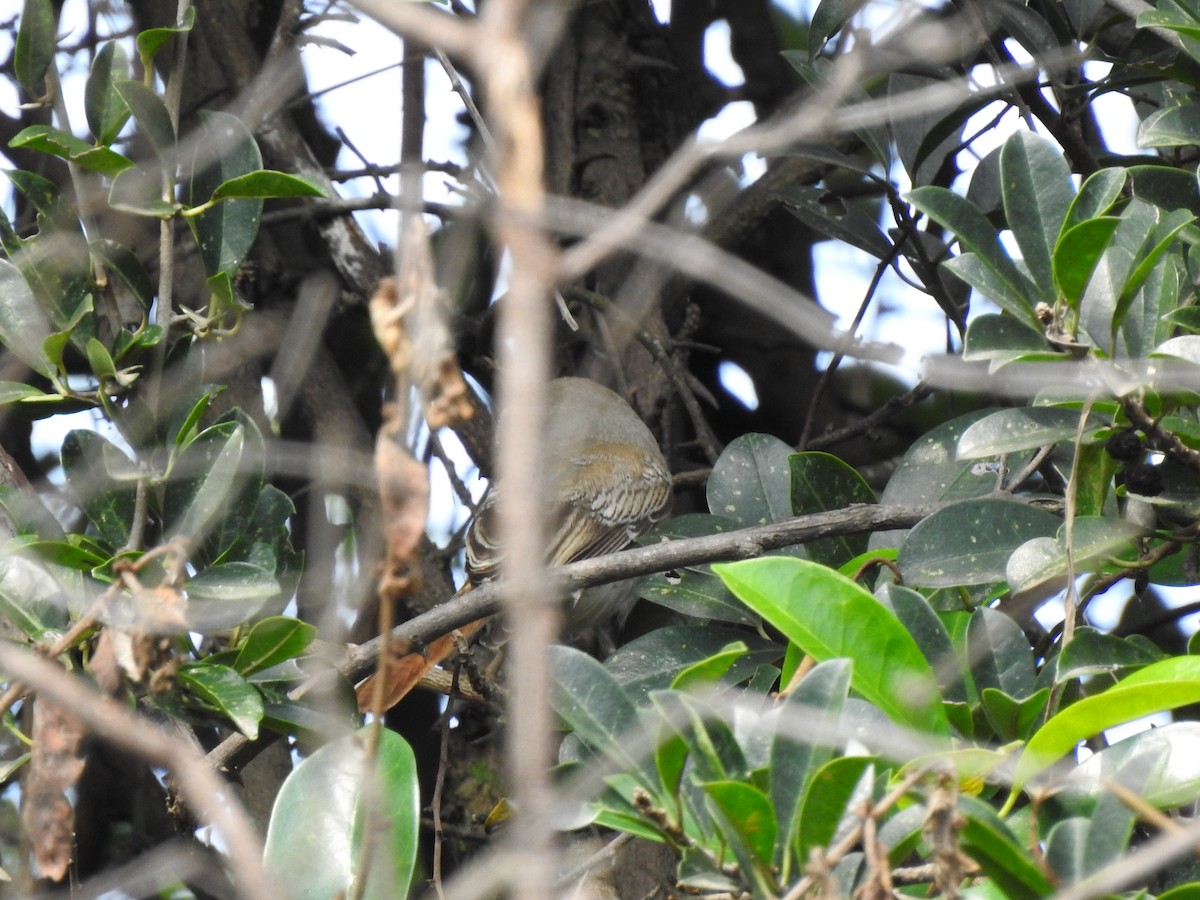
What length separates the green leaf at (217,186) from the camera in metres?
2.27

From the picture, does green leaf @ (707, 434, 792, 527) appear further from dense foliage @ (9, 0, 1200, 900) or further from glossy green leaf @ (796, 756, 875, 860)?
glossy green leaf @ (796, 756, 875, 860)

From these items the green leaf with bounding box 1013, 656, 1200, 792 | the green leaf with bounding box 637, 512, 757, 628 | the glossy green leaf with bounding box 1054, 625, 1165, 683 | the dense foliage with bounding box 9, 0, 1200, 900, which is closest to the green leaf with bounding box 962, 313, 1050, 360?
the dense foliage with bounding box 9, 0, 1200, 900

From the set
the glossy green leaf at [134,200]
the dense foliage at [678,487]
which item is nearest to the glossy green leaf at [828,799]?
the dense foliage at [678,487]

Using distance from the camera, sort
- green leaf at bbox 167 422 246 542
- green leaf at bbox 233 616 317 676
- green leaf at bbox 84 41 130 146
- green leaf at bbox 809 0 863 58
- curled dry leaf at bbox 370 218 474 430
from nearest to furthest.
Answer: curled dry leaf at bbox 370 218 474 430 < green leaf at bbox 233 616 317 676 < green leaf at bbox 167 422 246 542 < green leaf at bbox 84 41 130 146 < green leaf at bbox 809 0 863 58

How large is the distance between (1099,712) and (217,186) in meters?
1.66

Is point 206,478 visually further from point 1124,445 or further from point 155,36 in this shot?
point 1124,445

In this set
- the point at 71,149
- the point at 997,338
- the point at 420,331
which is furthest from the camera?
the point at 71,149

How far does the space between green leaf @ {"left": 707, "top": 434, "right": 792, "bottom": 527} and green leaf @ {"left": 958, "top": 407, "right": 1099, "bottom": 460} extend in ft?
2.26

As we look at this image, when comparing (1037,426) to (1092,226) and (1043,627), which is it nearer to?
(1092,226)

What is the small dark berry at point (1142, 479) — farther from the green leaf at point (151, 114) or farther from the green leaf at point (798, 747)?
the green leaf at point (151, 114)

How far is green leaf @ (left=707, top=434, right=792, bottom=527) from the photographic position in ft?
8.46

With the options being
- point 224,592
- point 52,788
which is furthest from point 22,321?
point 52,788

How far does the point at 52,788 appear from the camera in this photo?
1.20 meters

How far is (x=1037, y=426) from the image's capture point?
190cm
